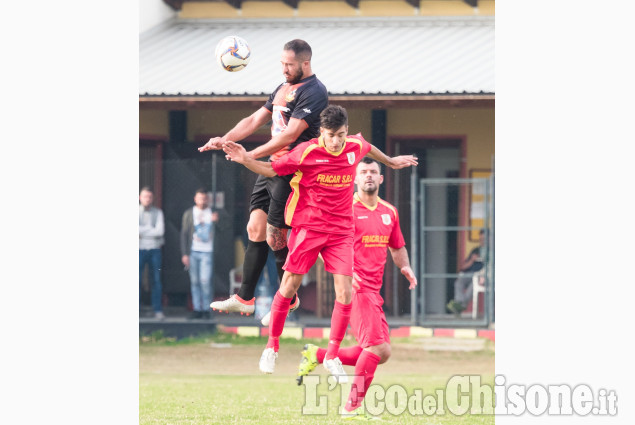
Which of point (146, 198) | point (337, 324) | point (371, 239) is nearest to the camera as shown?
point (337, 324)

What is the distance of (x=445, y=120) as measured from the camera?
19.2m

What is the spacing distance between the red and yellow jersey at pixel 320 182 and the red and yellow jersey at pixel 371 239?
196 cm

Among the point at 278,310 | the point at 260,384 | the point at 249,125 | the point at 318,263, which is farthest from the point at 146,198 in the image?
the point at 278,310

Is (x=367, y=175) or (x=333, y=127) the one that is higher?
(x=333, y=127)

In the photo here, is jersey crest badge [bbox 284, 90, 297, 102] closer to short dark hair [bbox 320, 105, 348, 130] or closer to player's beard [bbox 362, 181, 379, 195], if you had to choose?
short dark hair [bbox 320, 105, 348, 130]

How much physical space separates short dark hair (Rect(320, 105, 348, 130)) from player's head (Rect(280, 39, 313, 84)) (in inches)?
16.8

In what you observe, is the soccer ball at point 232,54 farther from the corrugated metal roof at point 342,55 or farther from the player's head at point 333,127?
the corrugated metal roof at point 342,55

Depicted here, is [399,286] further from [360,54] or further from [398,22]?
[398,22]

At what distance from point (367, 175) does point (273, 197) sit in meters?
2.11

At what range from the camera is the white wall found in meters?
21.7

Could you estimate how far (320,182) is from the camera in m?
9.13

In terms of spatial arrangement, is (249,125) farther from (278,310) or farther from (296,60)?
(278,310)

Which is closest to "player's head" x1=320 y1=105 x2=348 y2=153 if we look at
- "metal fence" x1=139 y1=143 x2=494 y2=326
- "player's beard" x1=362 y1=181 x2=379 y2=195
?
"player's beard" x1=362 y1=181 x2=379 y2=195

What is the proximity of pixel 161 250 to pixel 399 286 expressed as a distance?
3.91 meters
